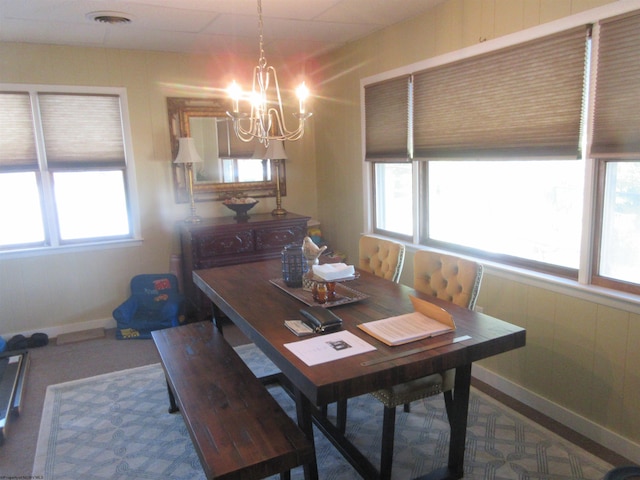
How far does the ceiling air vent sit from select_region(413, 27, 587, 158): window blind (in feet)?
6.83

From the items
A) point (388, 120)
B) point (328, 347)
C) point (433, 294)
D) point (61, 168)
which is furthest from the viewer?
point (61, 168)

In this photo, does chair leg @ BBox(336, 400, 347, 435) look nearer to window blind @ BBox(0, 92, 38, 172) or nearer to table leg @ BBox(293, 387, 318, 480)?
table leg @ BBox(293, 387, 318, 480)

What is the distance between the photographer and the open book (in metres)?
1.86

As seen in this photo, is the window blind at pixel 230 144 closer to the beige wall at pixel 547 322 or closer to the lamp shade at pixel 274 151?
the lamp shade at pixel 274 151

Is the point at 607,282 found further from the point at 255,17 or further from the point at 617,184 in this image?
the point at 255,17

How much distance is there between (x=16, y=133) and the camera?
152 inches

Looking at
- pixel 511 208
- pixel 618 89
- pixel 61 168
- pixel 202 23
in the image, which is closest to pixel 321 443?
pixel 511 208

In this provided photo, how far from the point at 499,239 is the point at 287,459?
2.03 m

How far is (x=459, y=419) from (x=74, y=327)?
3560 mm

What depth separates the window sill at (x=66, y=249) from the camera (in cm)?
399

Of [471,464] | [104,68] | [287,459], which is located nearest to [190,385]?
[287,459]

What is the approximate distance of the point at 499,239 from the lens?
3.04 m

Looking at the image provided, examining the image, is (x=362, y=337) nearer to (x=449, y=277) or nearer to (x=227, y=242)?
(x=449, y=277)

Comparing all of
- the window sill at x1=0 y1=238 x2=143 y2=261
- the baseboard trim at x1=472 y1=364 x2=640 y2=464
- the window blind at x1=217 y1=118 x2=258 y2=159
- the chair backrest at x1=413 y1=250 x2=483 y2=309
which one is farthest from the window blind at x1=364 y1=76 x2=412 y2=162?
the window sill at x1=0 y1=238 x2=143 y2=261
